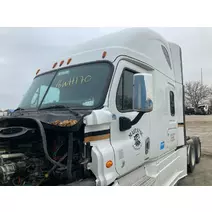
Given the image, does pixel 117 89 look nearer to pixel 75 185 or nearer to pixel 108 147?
pixel 108 147

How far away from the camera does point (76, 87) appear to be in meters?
3.44

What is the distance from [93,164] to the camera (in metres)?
2.82

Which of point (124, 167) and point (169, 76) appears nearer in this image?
point (124, 167)

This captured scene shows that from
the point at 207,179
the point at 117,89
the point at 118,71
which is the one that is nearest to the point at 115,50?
the point at 118,71

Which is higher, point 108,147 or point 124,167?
point 108,147

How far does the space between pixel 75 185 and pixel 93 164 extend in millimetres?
327

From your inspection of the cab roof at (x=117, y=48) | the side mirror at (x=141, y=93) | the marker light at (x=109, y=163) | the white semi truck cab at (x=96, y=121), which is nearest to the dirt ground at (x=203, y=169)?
the white semi truck cab at (x=96, y=121)

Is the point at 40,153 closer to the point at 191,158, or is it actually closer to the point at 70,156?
the point at 70,156

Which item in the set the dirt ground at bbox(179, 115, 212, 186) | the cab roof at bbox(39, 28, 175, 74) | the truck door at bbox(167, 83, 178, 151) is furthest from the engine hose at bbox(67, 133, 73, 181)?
the dirt ground at bbox(179, 115, 212, 186)

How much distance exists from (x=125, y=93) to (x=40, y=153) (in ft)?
4.93

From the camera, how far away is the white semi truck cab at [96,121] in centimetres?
276

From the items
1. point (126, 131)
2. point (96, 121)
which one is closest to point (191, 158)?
point (126, 131)

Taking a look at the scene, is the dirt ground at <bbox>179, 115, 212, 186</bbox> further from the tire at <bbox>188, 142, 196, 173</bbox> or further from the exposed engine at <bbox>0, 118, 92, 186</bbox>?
the exposed engine at <bbox>0, 118, 92, 186</bbox>

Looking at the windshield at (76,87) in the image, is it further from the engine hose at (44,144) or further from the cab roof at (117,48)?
the engine hose at (44,144)
